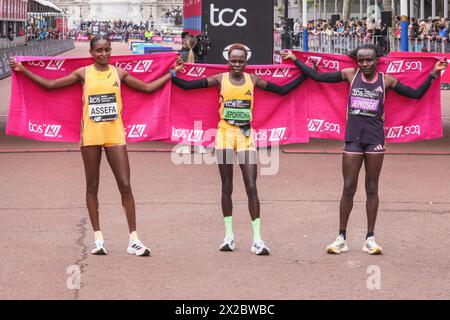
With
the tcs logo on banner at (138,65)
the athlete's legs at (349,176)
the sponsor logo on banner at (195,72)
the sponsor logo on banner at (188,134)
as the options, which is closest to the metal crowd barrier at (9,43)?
the sponsor logo on banner at (195,72)

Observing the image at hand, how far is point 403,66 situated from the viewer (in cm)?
1614

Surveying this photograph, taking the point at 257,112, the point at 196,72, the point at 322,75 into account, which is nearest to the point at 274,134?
the point at 257,112

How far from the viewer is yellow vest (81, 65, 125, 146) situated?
9672mm

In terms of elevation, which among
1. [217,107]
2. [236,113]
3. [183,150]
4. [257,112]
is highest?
[236,113]

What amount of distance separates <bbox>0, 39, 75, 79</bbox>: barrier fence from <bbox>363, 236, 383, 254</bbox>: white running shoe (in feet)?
104

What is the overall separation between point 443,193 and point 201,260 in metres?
4.97

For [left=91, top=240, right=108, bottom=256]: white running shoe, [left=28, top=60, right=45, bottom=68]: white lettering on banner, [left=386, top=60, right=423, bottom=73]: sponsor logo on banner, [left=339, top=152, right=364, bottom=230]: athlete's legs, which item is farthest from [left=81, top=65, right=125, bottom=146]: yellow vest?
[left=386, top=60, right=423, bottom=73]: sponsor logo on banner

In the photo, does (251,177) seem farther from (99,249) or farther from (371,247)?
(99,249)

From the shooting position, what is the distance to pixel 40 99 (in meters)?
13.5

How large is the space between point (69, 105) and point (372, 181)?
15.3 ft

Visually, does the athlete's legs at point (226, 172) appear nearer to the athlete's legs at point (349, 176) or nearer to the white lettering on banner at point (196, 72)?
the athlete's legs at point (349, 176)

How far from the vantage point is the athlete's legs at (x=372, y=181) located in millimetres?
9836

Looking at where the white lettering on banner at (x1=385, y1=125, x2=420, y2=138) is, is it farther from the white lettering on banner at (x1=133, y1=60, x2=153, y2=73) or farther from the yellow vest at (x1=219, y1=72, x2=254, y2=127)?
the yellow vest at (x1=219, y1=72, x2=254, y2=127)

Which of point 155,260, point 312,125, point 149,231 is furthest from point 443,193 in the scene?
point 155,260
